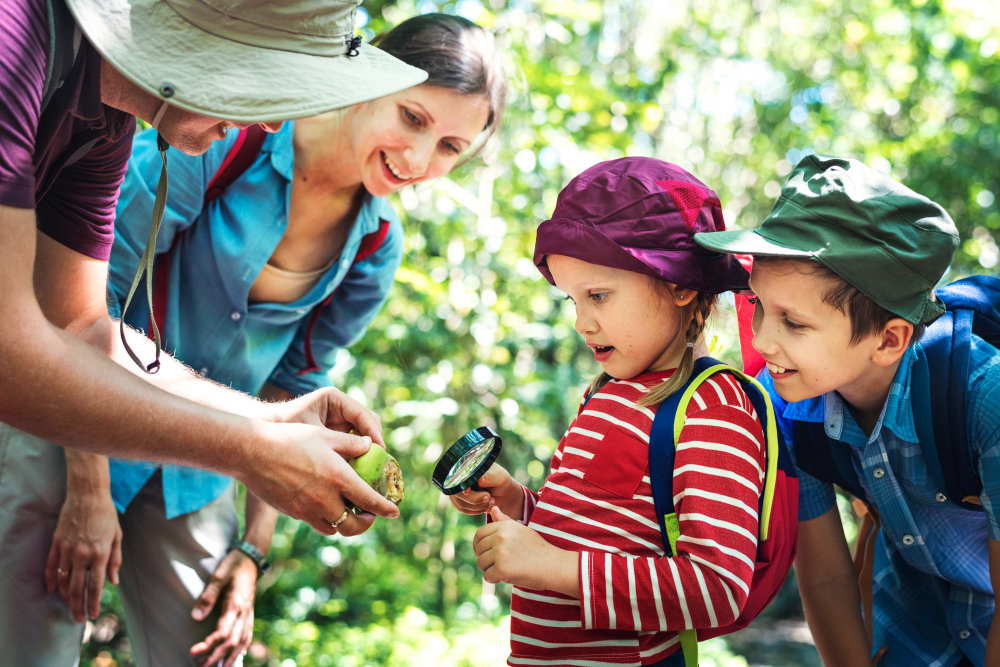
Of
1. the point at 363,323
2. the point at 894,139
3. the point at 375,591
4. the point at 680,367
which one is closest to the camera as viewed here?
the point at 680,367

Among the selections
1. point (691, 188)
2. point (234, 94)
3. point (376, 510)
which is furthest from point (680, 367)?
point (234, 94)

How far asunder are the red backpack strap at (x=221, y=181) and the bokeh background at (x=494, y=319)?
2.88ft

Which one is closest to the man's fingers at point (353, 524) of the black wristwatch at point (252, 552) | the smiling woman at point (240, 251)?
the smiling woman at point (240, 251)

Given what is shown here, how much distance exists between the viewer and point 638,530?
1590mm

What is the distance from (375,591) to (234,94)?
410 centimetres

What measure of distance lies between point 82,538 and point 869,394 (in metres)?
2.21

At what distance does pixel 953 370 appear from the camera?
161cm

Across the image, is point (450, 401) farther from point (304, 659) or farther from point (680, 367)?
point (680, 367)

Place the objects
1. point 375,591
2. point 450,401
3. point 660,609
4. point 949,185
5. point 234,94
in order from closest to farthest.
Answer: point 234,94
point 660,609
point 450,401
point 375,591
point 949,185

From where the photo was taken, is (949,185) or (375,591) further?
(949,185)

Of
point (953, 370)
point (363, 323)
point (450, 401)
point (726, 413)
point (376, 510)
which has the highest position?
point (953, 370)

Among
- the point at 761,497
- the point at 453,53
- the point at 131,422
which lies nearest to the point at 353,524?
the point at 131,422

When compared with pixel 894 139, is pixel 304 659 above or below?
below

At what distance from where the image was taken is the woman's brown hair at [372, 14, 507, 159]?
229 cm
